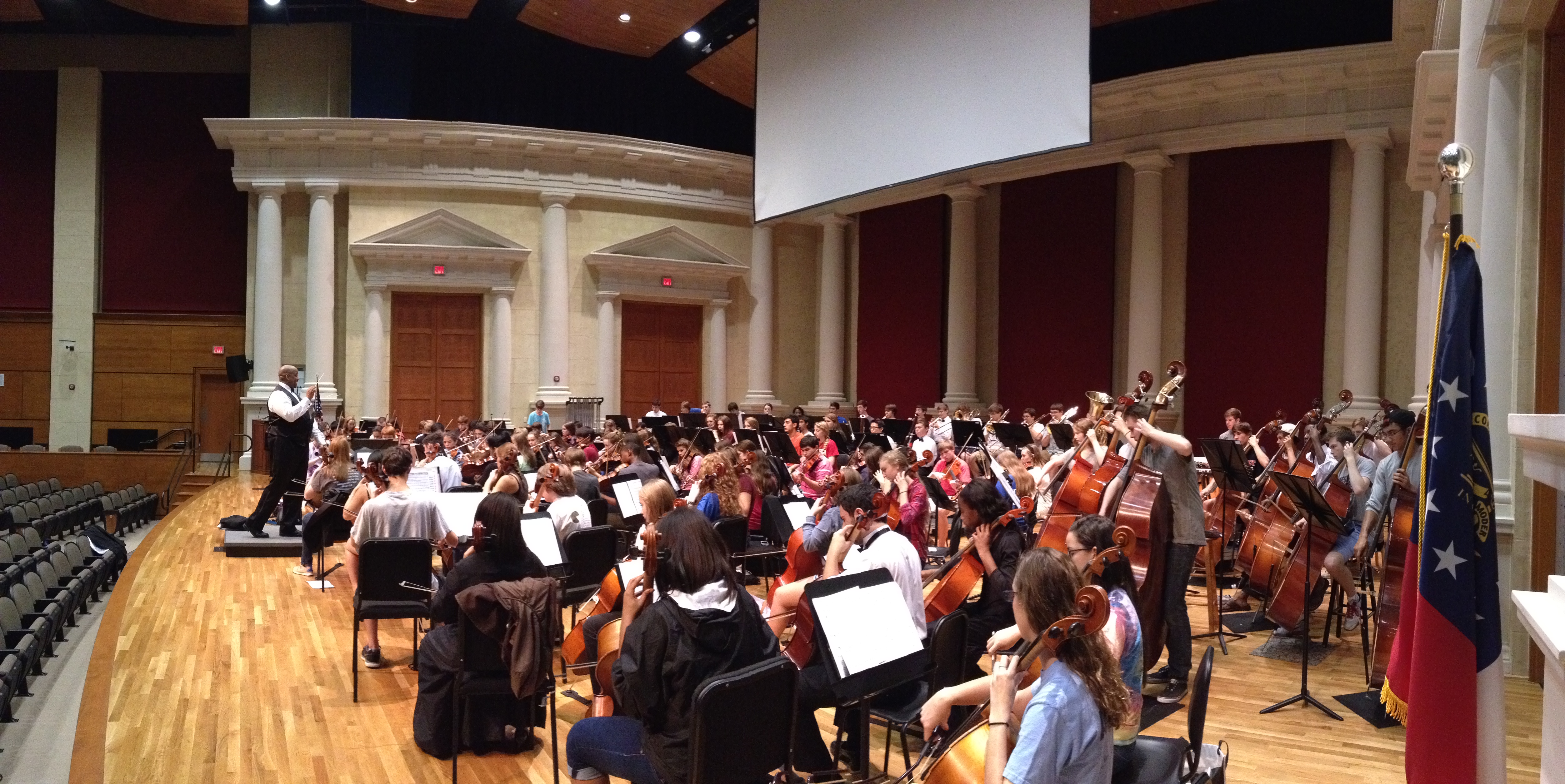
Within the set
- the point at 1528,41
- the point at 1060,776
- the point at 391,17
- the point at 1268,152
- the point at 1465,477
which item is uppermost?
the point at 391,17

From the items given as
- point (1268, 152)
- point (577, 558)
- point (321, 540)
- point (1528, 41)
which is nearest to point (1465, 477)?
point (1528, 41)

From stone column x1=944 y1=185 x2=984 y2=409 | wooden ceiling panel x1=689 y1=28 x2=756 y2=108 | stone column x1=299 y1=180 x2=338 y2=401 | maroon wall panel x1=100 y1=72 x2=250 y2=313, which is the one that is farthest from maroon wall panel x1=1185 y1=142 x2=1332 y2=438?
maroon wall panel x1=100 y1=72 x2=250 y2=313

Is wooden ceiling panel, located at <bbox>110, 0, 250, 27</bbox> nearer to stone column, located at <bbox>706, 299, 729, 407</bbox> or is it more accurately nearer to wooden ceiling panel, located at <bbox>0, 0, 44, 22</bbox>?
wooden ceiling panel, located at <bbox>0, 0, 44, 22</bbox>

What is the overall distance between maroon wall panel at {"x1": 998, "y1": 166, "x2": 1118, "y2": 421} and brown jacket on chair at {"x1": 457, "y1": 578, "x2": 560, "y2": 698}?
13.9 meters

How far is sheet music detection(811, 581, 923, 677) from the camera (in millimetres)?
3773

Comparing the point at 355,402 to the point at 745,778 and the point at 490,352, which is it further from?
the point at 745,778

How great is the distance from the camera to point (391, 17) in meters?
19.3

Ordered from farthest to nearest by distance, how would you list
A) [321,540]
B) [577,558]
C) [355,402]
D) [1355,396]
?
[355,402], [1355,396], [321,540], [577,558]

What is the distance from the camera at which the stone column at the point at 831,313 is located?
20969 mm

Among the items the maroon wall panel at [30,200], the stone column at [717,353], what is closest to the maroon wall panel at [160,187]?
the maroon wall panel at [30,200]

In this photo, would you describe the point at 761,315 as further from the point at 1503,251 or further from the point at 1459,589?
the point at 1459,589

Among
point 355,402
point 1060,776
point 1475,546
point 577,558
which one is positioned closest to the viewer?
point 1060,776

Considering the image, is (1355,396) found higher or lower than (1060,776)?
higher

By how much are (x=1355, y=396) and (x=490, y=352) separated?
571 inches
